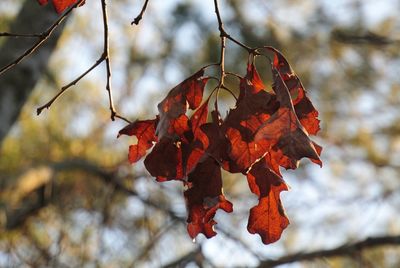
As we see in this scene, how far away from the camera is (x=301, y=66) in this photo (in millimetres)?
4973

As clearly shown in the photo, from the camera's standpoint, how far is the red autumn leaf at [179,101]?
98 centimetres

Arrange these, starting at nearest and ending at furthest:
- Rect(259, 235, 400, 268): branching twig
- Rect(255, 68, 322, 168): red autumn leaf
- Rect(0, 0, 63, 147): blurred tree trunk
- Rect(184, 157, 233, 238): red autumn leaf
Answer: Rect(255, 68, 322, 168): red autumn leaf
Rect(184, 157, 233, 238): red autumn leaf
Rect(259, 235, 400, 268): branching twig
Rect(0, 0, 63, 147): blurred tree trunk

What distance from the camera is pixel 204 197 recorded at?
0.99 metres

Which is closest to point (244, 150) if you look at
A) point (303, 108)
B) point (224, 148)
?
point (224, 148)

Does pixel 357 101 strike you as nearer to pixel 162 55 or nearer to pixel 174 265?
pixel 162 55

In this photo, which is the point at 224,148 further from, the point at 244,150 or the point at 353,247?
the point at 353,247

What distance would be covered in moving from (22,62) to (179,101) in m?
1.82

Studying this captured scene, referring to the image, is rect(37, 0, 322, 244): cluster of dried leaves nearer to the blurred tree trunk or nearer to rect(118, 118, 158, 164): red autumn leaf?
rect(118, 118, 158, 164): red autumn leaf

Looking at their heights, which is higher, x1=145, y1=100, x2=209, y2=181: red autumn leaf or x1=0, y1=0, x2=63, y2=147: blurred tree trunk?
x1=0, y1=0, x2=63, y2=147: blurred tree trunk

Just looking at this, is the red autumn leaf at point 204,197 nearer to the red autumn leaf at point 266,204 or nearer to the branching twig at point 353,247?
the red autumn leaf at point 266,204

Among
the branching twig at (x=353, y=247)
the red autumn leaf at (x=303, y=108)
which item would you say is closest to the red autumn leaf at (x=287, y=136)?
the red autumn leaf at (x=303, y=108)

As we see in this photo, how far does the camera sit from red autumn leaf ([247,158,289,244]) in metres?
0.99

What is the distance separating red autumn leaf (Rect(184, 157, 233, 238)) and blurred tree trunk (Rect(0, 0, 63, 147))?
1.67 meters

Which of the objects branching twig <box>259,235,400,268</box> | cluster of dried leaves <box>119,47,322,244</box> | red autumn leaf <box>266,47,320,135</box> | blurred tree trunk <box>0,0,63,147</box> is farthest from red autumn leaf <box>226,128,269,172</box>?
blurred tree trunk <box>0,0,63,147</box>
